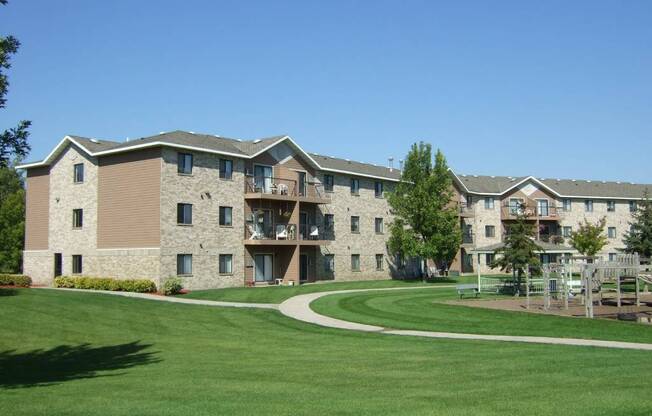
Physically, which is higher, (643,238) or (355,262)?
(643,238)

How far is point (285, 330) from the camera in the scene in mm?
22375

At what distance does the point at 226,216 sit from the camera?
39.8 metres

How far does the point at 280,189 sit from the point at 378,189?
1223 centimetres

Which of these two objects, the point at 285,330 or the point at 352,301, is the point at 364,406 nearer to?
the point at 285,330

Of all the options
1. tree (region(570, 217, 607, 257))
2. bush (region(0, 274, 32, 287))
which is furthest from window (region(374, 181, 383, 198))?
bush (region(0, 274, 32, 287))

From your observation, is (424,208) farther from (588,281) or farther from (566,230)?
(566,230)

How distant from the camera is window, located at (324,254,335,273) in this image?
46772mm

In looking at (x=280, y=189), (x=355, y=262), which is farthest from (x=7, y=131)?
(x=355, y=262)

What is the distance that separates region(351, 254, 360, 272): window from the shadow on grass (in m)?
30.3

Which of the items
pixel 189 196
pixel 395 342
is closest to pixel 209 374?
pixel 395 342

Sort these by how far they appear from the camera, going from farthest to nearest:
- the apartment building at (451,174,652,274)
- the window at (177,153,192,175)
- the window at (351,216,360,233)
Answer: the apartment building at (451,174,652,274), the window at (351,216,360,233), the window at (177,153,192,175)

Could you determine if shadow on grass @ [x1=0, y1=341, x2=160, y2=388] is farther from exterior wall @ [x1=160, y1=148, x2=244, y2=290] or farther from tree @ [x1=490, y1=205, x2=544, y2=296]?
tree @ [x1=490, y1=205, x2=544, y2=296]

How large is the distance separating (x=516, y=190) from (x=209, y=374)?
2218 inches

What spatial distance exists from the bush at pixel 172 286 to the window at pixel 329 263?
13567 mm
